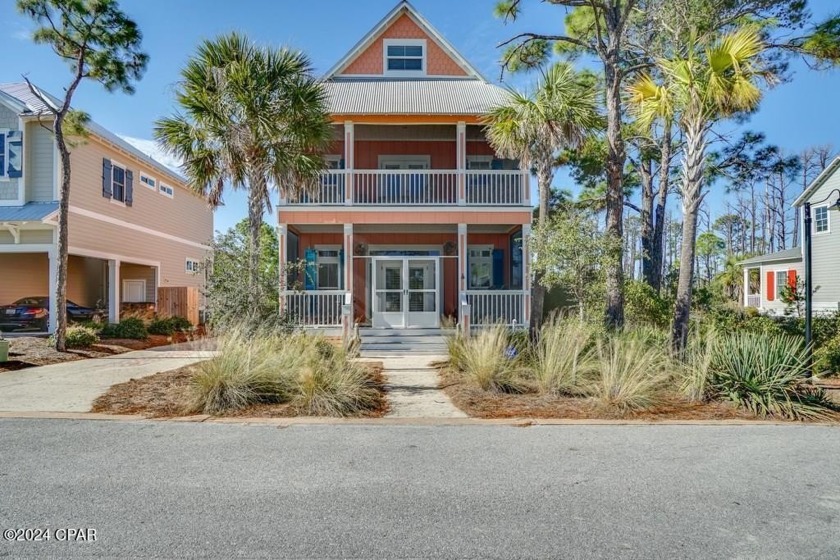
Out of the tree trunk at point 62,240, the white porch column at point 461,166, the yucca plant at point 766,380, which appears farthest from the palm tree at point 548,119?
the tree trunk at point 62,240

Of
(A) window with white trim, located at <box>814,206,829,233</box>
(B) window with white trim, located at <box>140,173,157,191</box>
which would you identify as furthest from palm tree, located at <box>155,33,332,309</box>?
(A) window with white trim, located at <box>814,206,829,233</box>

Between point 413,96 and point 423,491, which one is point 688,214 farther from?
point 413,96

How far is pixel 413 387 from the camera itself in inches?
304

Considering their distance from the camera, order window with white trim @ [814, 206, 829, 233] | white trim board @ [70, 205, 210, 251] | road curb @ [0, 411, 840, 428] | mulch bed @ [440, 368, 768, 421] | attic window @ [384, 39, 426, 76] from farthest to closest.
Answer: window with white trim @ [814, 206, 829, 233]
attic window @ [384, 39, 426, 76]
white trim board @ [70, 205, 210, 251]
mulch bed @ [440, 368, 768, 421]
road curb @ [0, 411, 840, 428]

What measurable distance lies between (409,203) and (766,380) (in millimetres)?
9501

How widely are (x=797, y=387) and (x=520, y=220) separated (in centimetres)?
802

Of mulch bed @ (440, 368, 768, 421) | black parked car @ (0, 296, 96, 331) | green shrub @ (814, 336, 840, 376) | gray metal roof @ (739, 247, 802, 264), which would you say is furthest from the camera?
gray metal roof @ (739, 247, 802, 264)

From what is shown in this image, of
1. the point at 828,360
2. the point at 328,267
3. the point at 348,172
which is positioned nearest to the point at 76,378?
the point at 348,172

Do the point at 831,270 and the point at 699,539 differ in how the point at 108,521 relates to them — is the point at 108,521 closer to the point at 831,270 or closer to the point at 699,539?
the point at 699,539

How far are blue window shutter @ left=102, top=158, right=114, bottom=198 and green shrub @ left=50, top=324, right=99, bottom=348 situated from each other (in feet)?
19.2

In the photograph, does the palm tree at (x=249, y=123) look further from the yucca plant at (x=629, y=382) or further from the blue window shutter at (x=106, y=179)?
the blue window shutter at (x=106, y=179)

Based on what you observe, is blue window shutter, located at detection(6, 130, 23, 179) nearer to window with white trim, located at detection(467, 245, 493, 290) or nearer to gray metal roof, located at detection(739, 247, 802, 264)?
window with white trim, located at detection(467, 245, 493, 290)

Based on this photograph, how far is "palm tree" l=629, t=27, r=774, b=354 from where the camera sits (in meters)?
7.32

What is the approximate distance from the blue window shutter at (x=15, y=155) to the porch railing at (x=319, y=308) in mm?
9346
